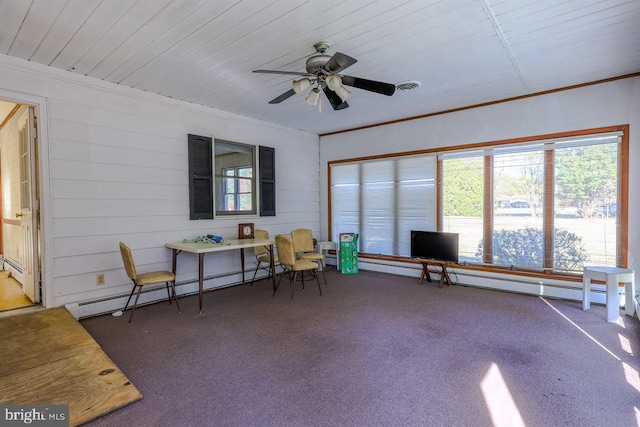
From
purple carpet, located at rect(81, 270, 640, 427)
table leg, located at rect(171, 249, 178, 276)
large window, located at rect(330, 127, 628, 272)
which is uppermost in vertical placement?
large window, located at rect(330, 127, 628, 272)

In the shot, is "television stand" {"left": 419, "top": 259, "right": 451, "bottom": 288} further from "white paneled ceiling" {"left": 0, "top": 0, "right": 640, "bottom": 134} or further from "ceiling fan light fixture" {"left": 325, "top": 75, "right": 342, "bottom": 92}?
"ceiling fan light fixture" {"left": 325, "top": 75, "right": 342, "bottom": 92}

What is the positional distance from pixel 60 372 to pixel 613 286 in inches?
196

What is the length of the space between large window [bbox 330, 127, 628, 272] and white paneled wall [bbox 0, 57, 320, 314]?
2.74m

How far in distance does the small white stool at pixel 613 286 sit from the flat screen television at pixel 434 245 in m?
1.48

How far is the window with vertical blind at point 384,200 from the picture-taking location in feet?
17.2

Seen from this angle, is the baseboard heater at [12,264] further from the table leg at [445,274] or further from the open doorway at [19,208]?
the table leg at [445,274]

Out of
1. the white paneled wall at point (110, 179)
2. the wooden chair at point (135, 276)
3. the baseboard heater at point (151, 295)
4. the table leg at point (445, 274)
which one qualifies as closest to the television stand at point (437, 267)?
the table leg at point (445, 274)

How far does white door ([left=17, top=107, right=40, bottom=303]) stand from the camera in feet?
11.1

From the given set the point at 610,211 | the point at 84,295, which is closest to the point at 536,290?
the point at 610,211

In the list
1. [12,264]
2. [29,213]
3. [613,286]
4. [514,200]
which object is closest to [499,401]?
[613,286]

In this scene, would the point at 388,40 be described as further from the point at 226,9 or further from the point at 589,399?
the point at 589,399

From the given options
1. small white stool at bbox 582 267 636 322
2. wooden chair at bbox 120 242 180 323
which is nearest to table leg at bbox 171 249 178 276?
wooden chair at bbox 120 242 180 323

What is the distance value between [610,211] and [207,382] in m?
4.71

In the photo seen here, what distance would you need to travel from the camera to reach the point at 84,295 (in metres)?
3.55
